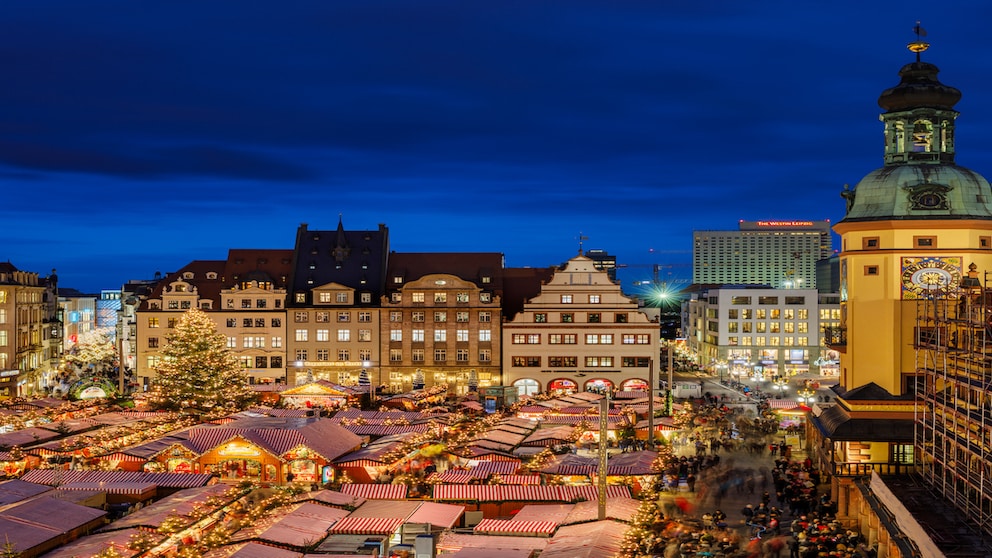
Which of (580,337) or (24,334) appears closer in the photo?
(580,337)

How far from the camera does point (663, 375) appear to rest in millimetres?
95438

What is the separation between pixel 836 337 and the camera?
4791 centimetres

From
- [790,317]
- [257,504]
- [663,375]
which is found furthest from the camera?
[790,317]

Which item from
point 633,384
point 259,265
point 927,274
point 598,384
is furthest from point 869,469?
point 259,265

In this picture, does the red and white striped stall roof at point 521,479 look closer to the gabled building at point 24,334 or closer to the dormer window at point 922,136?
the dormer window at point 922,136

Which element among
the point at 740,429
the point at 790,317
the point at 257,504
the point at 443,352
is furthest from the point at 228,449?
the point at 790,317

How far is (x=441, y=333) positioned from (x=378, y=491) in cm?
4658

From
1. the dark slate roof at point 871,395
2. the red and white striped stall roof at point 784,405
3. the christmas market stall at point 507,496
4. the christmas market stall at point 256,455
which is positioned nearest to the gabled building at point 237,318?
the christmas market stall at point 256,455

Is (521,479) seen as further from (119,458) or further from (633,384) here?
(633,384)

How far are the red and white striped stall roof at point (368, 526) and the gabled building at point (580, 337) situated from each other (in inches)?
1958

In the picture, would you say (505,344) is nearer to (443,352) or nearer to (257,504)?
(443,352)

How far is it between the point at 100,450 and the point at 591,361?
43370 millimetres

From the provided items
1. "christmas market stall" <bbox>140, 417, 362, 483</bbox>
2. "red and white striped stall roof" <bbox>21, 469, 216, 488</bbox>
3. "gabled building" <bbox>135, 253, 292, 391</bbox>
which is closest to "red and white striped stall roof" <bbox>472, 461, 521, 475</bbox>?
"christmas market stall" <bbox>140, 417, 362, 483</bbox>

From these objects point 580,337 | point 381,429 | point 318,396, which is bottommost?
point 381,429
